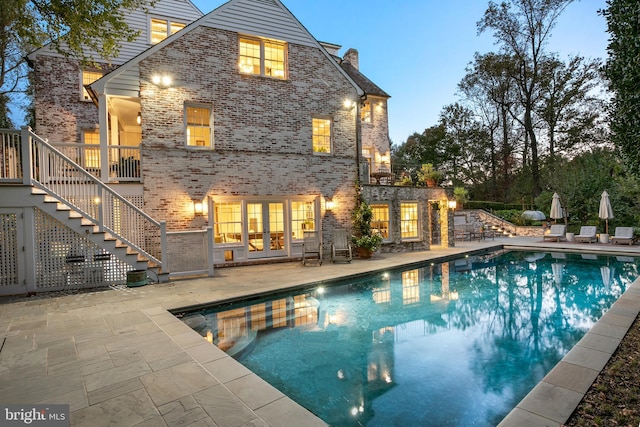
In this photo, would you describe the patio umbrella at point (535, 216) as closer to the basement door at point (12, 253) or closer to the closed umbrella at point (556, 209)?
the closed umbrella at point (556, 209)

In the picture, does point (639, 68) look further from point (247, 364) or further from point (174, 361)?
point (174, 361)

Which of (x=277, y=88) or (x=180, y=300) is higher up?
(x=277, y=88)

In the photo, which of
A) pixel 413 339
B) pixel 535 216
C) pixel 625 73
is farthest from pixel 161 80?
pixel 535 216

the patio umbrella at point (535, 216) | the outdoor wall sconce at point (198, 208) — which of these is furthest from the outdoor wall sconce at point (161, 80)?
the patio umbrella at point (535, 216)

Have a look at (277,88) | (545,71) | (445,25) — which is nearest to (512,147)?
(545,71)

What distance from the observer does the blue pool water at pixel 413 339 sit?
139 inches

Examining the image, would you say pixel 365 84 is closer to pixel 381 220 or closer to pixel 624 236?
pixel 381 220

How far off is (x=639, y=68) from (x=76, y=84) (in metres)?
16.7

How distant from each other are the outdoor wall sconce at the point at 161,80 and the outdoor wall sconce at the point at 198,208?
3.72 metres

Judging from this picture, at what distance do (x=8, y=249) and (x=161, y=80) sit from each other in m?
5.98

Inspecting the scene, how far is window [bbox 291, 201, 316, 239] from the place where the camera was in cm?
1185

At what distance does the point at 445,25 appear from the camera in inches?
2623

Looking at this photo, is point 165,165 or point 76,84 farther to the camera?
point 76,84

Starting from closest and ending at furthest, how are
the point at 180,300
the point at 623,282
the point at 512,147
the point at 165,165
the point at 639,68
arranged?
the point at 639,68, the point at 180,300, the point at 623,282, the point at 165,165, the point at 512,147
